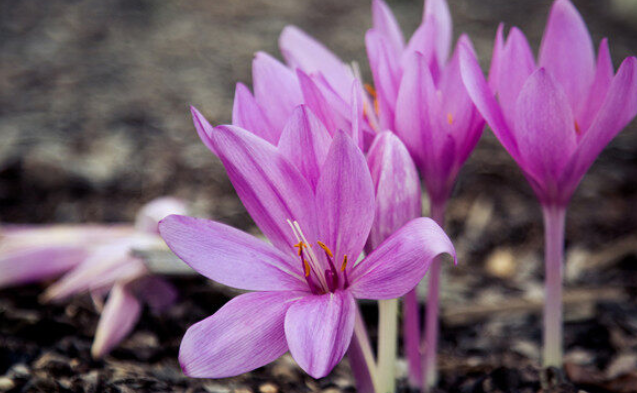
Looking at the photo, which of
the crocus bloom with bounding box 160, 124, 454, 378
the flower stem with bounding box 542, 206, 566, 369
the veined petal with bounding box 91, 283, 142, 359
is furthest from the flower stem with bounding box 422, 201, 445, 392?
the veined petal with bounding box 91, 283, 142, 359

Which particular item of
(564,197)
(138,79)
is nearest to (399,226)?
(564,197)

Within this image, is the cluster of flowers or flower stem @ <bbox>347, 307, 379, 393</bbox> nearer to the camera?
the cluster of flowers

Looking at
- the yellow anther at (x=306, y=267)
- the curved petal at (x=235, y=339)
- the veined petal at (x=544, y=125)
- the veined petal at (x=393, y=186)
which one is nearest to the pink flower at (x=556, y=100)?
the veined petal at (x=544, y=125)

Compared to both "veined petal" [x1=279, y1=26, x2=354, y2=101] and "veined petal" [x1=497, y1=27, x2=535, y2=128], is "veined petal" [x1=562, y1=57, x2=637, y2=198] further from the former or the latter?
"veined petal" [x1=279, y1=26, x2=354, y2=101]

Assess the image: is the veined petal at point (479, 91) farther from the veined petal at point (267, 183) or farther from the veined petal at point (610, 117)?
the veined petal at point (267, 183)

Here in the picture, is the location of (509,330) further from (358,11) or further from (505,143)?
(358,11)
